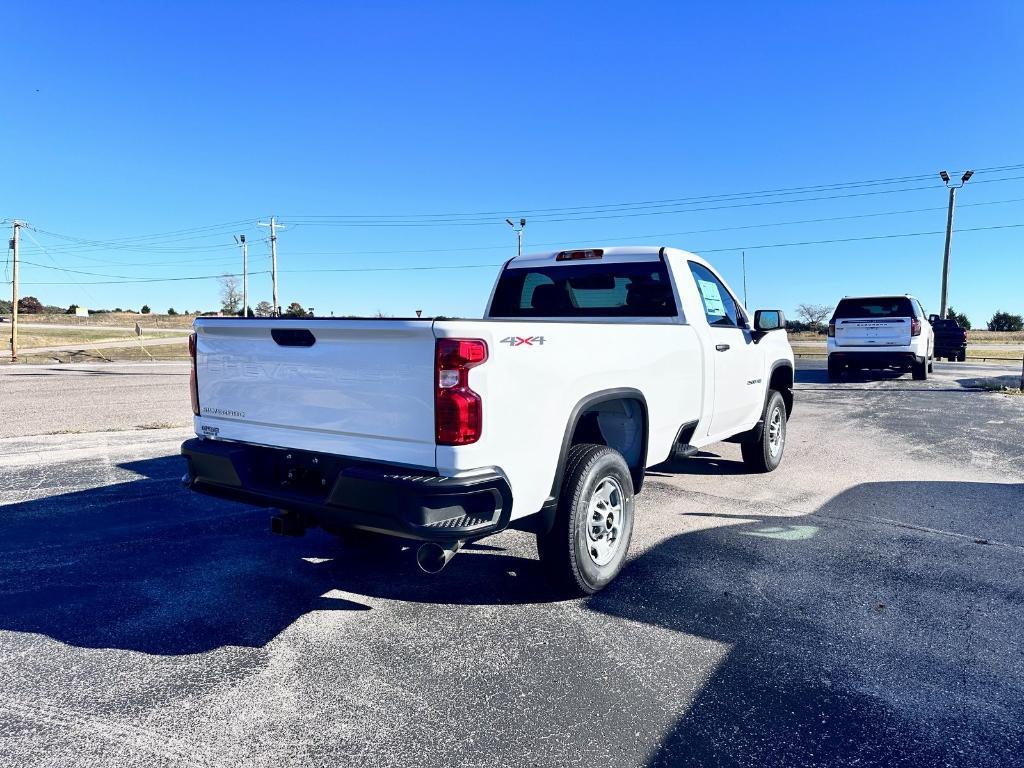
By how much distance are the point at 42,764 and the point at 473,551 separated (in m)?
2.72

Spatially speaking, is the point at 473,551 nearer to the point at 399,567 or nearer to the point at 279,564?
the point at 399,567

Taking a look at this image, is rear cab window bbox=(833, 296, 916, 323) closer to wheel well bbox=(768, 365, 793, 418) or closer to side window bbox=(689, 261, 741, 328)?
wheel well bbox=(768, 365, 793, 418)

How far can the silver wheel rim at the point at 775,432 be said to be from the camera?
280 inches

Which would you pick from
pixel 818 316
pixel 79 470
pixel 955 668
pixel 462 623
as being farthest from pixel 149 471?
pixel 818 316

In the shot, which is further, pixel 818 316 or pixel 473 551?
pixel 818 316

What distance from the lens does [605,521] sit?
4117mm

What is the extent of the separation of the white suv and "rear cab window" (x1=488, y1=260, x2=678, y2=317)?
1231 centimetres

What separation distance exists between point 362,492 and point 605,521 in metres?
1.57

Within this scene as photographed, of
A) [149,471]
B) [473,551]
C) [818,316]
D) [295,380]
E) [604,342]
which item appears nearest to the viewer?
[295,380]

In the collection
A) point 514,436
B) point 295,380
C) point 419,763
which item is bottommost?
point 419,763

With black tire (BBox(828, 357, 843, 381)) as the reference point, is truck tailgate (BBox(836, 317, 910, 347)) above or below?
above

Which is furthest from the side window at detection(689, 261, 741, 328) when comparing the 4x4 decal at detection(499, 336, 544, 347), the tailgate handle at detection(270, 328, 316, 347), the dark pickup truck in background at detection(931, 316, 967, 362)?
the dark pickup truck in background at detection(931, 316, 967, 362)

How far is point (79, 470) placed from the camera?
7.39 metres

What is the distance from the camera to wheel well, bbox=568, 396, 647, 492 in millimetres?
4301
